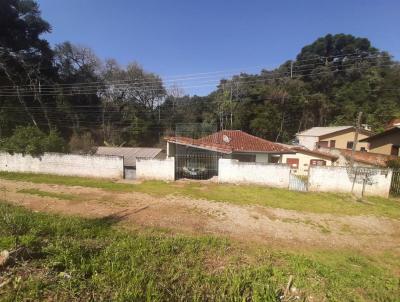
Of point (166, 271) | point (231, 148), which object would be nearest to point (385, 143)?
point (231, 148)

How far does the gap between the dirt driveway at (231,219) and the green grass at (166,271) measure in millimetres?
1277

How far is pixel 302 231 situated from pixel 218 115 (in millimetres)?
27117

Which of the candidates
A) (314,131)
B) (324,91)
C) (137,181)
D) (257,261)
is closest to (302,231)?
(257,261)

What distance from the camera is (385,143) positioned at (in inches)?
753

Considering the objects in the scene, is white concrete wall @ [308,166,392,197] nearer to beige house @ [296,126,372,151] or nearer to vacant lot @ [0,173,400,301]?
vacant lot @ [0,173,400,301]

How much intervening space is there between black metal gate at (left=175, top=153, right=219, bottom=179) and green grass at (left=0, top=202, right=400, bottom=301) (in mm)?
8984

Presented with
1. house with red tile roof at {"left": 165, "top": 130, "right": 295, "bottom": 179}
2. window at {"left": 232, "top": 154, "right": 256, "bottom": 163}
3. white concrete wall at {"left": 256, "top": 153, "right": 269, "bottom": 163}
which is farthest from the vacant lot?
window at {"left": 232, "top": 154, "right": 256, "bottom": 163}

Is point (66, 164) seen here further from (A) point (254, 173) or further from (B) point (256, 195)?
(B) point (256, 195)

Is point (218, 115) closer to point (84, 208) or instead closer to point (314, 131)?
point (314, 131)

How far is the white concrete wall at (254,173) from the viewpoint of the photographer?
42.2 ft

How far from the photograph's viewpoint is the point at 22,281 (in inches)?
118

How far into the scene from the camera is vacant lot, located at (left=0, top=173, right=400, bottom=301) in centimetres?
333

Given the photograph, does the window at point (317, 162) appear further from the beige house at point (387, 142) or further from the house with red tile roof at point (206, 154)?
the beige house at point (387, 142)

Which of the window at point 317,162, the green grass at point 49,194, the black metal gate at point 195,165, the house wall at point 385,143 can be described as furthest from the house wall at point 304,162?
the green grass at point 49,194
